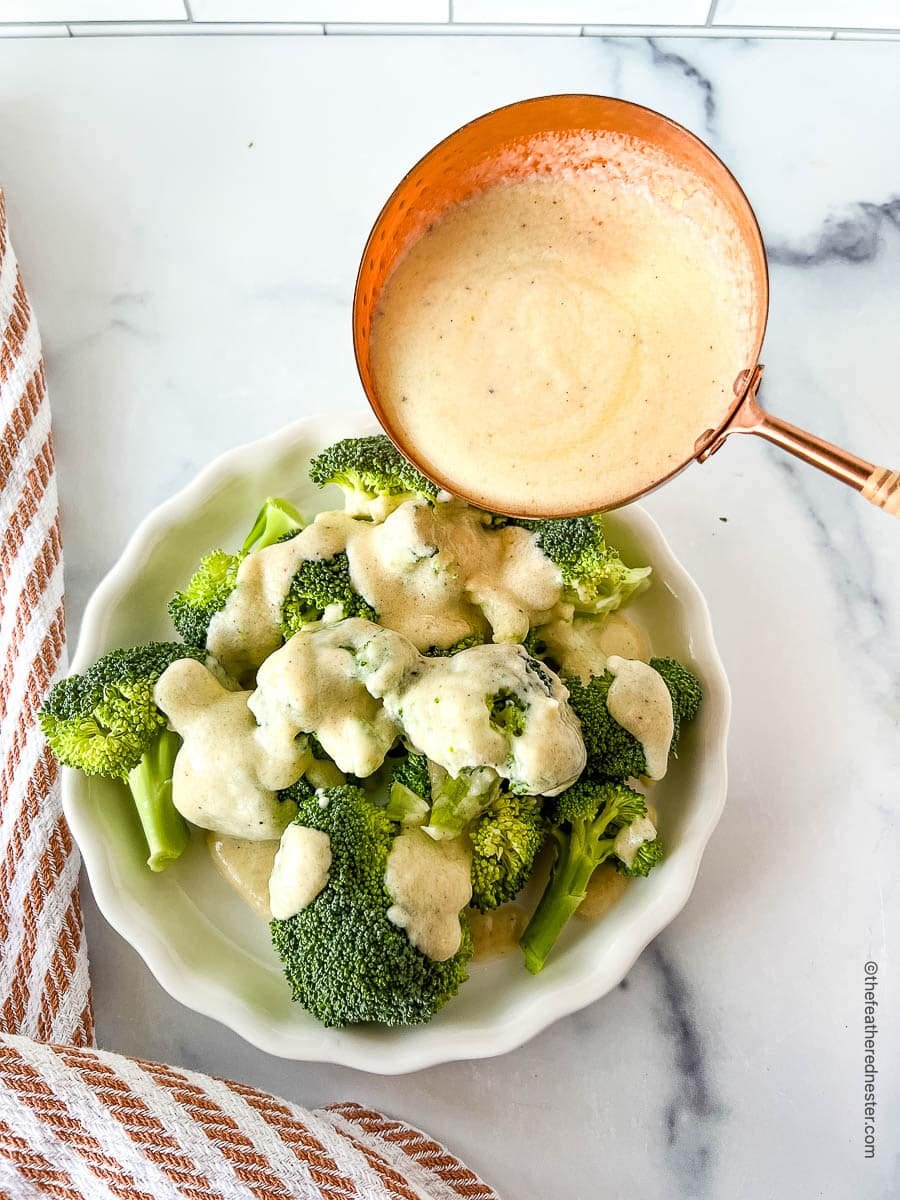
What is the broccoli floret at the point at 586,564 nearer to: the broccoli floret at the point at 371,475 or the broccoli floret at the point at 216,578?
the broccoli floret at the point at 371,475

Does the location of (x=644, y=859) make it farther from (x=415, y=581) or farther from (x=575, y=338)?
(x=575, y=338)

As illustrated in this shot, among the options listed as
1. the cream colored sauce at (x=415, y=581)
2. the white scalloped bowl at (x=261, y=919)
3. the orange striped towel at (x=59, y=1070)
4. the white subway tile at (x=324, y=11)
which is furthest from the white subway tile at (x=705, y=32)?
the orange striped towel at (x=59, y=1070)

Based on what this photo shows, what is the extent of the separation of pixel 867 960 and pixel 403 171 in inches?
61.0

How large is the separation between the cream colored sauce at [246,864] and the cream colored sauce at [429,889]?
0.24 meters

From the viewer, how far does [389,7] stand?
6.80ft

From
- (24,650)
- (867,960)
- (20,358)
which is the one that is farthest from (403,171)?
(867,960)

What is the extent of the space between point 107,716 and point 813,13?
175 centimetres

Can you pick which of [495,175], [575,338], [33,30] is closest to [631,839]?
[575,338]

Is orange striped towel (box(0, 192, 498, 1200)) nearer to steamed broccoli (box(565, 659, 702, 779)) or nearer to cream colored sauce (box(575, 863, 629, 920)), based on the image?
cream colored sauce (box(575, 863, 629, 920))

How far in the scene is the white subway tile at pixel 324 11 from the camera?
6.77 feet

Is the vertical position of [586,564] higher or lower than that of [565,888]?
higher

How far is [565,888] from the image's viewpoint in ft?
5.21

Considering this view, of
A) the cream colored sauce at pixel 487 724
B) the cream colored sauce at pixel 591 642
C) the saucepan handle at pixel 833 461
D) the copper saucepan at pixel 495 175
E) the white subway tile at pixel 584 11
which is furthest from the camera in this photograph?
the white subway tile at pixel 584 11

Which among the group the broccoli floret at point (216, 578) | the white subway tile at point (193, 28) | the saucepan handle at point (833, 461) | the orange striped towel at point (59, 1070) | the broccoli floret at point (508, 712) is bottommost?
the orange striped towel at point (59, 1070)
